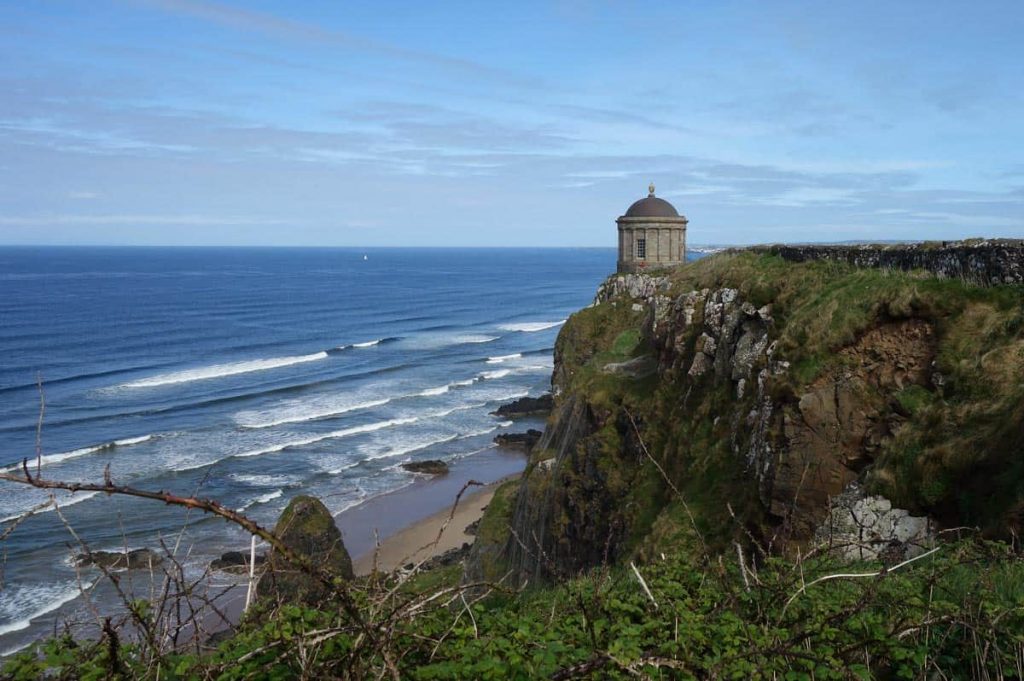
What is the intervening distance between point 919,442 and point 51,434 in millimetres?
52911

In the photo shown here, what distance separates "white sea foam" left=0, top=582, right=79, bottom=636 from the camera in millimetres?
27594

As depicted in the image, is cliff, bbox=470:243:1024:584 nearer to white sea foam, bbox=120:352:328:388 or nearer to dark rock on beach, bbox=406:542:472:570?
dark rock on beach, bbox=406:542:472:570

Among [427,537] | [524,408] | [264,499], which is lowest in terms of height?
[427,537]

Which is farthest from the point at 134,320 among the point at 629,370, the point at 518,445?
the point at 629,370

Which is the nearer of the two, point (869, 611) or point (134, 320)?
point (869, 611)

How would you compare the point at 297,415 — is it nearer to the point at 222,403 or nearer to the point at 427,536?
the point at 222,403

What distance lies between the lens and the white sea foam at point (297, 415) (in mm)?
54141

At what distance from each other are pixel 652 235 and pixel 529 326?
60.4 m

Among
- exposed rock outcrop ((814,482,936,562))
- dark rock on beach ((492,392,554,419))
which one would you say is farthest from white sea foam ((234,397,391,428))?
exposed rock outcrop ((814,482,936,562))

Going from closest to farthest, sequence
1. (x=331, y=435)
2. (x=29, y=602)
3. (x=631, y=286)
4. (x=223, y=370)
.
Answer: (x=29, y=602) < (x=631, y=286) < (x=331, y=435) < (x=223, y=370)

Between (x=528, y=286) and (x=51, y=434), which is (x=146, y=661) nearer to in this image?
(x=51, y=434)

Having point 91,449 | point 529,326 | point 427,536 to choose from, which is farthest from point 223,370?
point 529,326

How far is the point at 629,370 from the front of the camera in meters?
24.7

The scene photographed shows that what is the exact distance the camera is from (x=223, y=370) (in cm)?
7038
